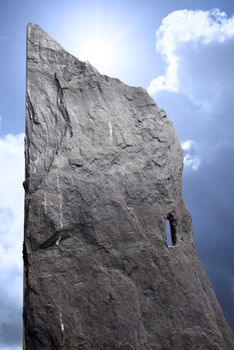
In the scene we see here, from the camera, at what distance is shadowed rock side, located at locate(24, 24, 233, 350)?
4.51 meters

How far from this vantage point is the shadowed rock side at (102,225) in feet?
14.8

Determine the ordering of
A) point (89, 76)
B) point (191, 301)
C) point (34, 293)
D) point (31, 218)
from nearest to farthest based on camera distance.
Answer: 1. point (34, 293)
2. point (31, 218)
3. point (191, 301)
4. point (89, 76)

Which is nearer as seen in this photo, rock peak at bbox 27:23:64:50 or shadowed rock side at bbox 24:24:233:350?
shadowed rock side at bbox 24:24:233:350

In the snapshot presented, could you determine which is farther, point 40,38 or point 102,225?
point 40,38

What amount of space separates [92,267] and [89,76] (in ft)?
10.7

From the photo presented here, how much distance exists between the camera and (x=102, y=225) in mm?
5027

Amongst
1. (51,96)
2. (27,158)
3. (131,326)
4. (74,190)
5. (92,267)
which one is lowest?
(131,326)

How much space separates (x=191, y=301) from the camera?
5164 mm

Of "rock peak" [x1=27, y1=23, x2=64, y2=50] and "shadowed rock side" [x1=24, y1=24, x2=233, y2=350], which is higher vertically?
"rock peak" [x1=27, y1=23, x2=64, y2=50]

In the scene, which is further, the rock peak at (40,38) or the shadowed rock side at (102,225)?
the rock peak at (40,38)

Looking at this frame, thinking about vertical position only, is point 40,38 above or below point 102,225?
above

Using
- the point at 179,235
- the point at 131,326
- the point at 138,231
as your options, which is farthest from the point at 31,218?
the point at 179,235

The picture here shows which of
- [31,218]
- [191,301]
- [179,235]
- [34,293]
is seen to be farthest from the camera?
[179,235]

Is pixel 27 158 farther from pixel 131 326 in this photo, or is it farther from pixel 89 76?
pixel 131 326
